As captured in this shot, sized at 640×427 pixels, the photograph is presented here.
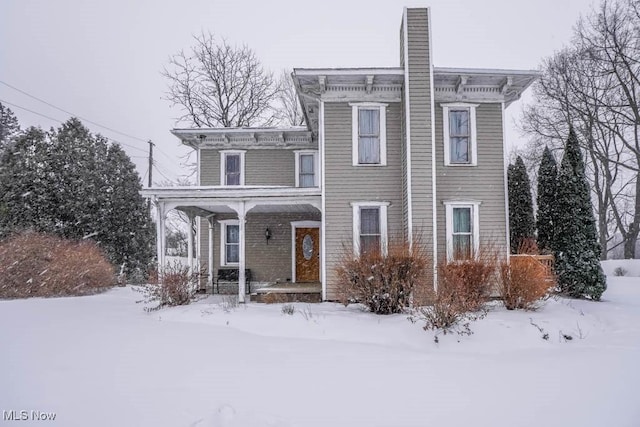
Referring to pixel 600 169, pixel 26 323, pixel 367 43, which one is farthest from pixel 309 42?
pixel 26 323

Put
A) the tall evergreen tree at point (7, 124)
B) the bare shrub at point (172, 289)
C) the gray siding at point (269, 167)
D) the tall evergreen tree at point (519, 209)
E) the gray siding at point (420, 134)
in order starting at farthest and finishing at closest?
the tall evergreen tree at point (7, 124), the gray siding at point (269, 167), the tall evergreen tree at point (519, 209), the gray siding at point (420, 134), the bare shrub at point (172, 289)

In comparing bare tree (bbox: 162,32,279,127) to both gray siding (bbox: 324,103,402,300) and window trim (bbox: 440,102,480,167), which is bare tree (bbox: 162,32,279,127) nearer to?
gray siding (bbox: 324,103,402,300)

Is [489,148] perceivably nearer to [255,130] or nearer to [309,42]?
[255,130]

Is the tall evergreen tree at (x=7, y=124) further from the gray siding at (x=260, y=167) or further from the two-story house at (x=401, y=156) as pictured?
the two-story house at (x=401, y=156)

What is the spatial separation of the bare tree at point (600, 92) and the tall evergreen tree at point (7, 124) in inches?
1283

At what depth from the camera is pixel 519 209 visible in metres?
14.2

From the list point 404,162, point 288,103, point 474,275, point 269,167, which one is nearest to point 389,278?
point 474,275

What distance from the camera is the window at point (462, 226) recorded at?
36.4 ft

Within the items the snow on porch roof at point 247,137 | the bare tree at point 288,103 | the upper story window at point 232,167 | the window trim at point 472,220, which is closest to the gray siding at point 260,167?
the upper story window at point 232,167

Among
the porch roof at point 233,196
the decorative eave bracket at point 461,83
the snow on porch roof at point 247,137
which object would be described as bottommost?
the porch roof at point 233,196

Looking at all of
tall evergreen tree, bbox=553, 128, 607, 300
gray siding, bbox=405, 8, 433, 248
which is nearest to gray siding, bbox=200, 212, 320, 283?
gray siding, bbox=405, 8, 433, 248

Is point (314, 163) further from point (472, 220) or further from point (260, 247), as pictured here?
point (472, 220)

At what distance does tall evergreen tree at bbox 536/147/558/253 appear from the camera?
12383 millimetres

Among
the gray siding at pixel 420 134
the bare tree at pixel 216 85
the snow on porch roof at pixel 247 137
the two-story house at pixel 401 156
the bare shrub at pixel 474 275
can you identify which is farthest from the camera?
the bare tree at pixel 216 85
